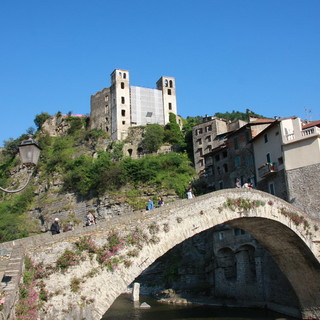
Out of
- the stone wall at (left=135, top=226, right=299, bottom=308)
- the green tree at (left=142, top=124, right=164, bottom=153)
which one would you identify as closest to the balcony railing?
the stone wall at (left=135, top=226, right=299, bottom=308)

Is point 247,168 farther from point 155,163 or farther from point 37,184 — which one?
point 37,184

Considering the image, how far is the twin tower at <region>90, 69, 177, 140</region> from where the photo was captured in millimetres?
64781

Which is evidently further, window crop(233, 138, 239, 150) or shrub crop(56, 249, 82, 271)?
window crop(233, 138, 239, 150)

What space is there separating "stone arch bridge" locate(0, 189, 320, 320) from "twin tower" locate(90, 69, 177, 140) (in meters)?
44.3

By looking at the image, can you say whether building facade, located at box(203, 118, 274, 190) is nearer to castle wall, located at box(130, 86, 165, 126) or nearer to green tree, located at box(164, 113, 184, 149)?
green tree, located at box(164, 113, 184, 149)

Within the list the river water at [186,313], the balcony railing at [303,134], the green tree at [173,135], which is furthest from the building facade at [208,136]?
the river water at [186,313]

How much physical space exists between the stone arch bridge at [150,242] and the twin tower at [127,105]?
145 ft

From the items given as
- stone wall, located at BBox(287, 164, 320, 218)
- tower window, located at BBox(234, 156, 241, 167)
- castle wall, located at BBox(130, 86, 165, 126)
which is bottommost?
stone wall, located at BBox(287, 164, 320, 218)

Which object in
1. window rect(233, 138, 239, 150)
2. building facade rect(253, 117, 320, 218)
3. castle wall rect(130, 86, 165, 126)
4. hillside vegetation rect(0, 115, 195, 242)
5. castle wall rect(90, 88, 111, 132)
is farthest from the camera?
castle wall rect(90, 88, 111, 132)

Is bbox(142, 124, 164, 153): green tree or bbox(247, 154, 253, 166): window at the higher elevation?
bbox(142, 124, 164, 153): green tree

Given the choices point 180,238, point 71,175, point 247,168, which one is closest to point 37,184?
point 71,175

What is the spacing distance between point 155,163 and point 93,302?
37.7 metres

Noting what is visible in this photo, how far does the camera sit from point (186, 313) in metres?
30.0

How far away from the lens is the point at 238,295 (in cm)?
3328
